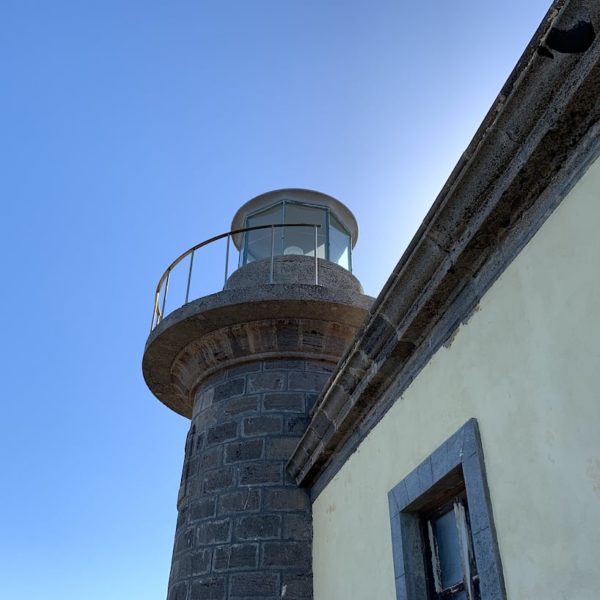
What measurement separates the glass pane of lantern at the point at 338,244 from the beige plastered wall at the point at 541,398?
14.3ft

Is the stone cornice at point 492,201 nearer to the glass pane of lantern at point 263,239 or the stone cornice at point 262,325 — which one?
the stone cornice at point 262,325

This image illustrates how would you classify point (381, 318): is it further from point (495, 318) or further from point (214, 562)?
point (214, 562)

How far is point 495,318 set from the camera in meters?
2.71

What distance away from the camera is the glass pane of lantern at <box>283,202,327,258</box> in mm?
7473

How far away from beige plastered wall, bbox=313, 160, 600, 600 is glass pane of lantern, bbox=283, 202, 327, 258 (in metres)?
4.36

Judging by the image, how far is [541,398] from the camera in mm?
2330

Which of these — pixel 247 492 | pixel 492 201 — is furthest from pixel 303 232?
pixel 492 201

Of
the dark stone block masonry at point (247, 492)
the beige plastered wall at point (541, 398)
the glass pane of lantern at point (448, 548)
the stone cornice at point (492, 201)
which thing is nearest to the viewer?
the beige plastered wall at point (541, 398)

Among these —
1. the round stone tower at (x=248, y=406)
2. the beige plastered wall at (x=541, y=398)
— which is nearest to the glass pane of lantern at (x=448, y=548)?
the beige plastered wall at (x=541, y=398)

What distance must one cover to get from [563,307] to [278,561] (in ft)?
11.0

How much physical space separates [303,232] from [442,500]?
185 inches

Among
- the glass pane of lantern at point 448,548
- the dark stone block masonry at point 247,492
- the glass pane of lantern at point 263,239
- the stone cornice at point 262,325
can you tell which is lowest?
the glass pane of lantern at point 448,548

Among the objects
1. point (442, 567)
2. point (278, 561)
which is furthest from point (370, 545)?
point (278, 561)

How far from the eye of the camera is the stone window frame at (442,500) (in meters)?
2.52
